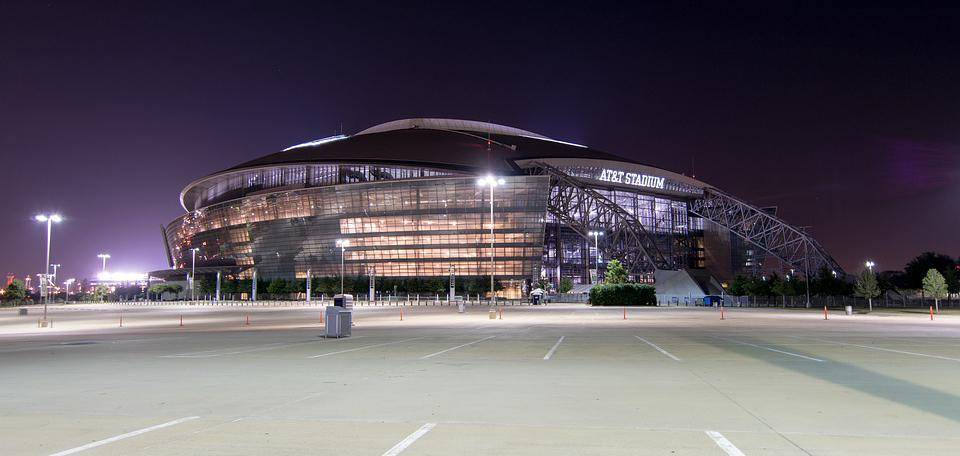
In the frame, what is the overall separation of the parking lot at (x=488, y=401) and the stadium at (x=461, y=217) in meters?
80.4

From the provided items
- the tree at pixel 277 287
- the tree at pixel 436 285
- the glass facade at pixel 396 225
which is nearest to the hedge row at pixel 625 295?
the glass facade at pixel 396 225

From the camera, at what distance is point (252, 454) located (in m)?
6.46

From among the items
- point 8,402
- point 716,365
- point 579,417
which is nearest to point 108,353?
point 8,402

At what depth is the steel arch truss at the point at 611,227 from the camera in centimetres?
10506

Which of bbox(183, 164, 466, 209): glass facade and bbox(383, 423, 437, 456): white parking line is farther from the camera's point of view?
bbox(183, 164, 466, 209): glass facade

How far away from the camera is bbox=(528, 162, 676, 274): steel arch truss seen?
10506 cm

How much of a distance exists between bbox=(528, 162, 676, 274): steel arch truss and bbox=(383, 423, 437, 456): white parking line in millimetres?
97688

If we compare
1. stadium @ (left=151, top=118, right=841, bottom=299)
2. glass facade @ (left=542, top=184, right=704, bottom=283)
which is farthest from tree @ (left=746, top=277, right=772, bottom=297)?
glass facade @ (left=542, top=184, right=704, bottom=283)

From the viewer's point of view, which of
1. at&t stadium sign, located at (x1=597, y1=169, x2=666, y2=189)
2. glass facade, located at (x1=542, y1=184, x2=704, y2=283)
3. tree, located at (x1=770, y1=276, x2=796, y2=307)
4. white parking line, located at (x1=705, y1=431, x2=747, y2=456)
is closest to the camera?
white parking line, located at (x1=705, y1=431, x2=747, y2=456)

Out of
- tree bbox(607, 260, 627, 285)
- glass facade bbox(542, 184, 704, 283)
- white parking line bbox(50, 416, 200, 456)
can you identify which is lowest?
white parking line bbox(50, 416, 200, 456)

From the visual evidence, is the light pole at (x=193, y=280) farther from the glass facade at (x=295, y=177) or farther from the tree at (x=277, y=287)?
the glass facade at (x=295, y=177)

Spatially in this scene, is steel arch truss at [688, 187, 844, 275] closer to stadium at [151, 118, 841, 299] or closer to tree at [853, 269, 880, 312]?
stadium at [151, 118, 841, 299]

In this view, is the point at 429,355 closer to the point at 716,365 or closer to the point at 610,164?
the point at 716,365

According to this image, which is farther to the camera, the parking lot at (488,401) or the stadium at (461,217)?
the stadium at (461,217)
